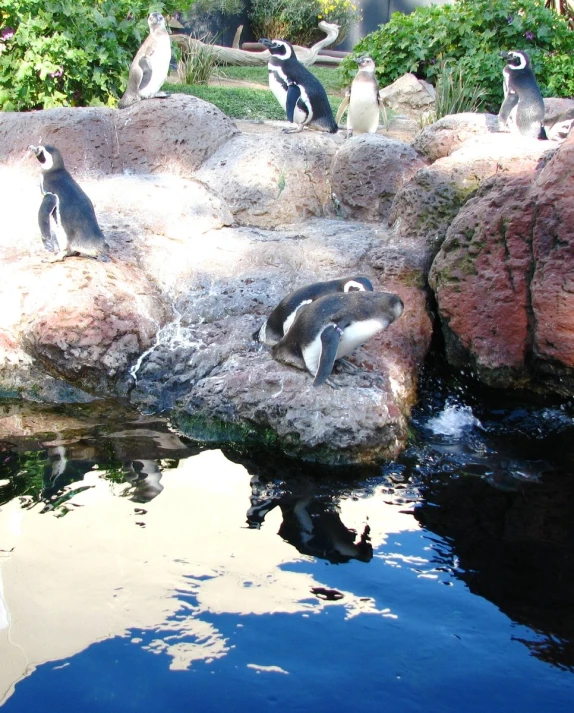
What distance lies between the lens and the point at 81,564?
305 centimetres

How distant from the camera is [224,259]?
551 cm

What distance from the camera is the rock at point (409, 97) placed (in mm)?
9641

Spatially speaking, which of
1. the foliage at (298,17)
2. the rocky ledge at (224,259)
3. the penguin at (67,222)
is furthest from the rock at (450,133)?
the foliage at (298,17)

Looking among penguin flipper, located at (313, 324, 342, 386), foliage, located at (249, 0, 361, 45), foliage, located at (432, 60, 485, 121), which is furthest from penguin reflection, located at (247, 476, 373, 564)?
foliage, located at (249, 0, 361, 45)

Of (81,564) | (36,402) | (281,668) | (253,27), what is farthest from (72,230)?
(253,27)

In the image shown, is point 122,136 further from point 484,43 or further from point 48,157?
point 484,43

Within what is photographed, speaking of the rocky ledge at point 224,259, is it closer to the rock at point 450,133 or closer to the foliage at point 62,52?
the rock at point 450,133

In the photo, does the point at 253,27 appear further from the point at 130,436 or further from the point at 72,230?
the point at 130,436

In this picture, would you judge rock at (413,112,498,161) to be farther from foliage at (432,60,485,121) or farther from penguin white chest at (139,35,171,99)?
penguin white chest at (139,35,171,99)

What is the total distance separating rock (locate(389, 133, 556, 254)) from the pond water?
169 cm

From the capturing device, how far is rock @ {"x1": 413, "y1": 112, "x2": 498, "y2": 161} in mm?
6285

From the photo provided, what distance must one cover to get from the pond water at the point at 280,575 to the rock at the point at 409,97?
6.33 m

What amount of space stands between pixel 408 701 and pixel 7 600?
57.4 inches

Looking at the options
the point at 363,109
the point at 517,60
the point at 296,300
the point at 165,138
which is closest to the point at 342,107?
the point at 363,109
